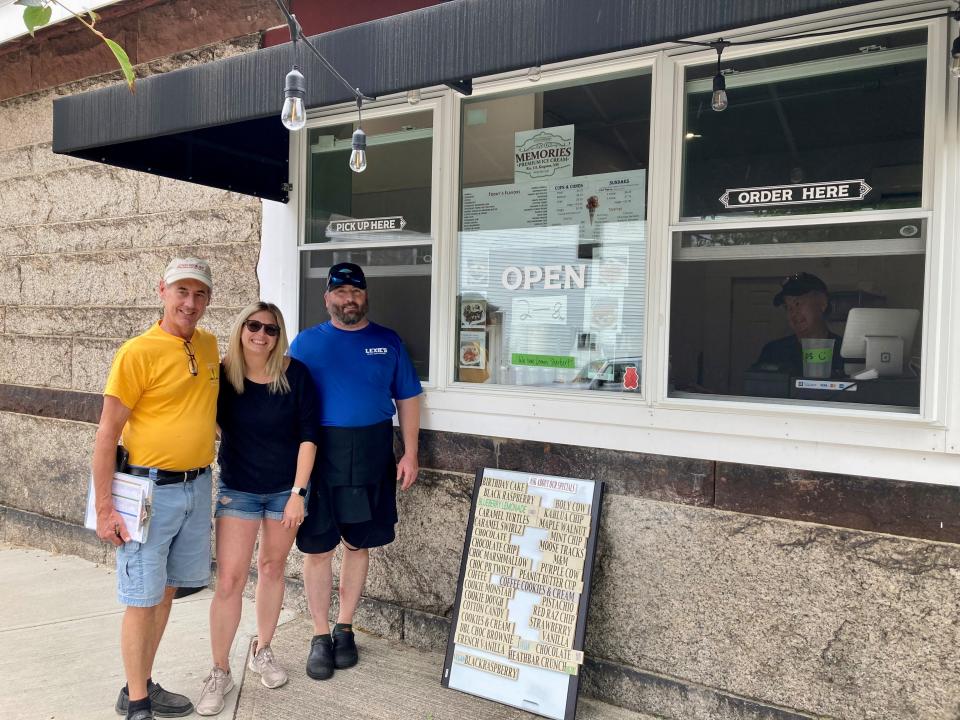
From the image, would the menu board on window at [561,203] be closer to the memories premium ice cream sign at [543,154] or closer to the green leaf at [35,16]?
the memories premium ice cream sign at [543,154]

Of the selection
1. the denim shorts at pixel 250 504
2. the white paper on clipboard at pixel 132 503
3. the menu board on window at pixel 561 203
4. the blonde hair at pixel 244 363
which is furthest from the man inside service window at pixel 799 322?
the white paper on clipboard at pixel 132 503

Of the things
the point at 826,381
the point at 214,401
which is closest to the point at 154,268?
the point at 214,401

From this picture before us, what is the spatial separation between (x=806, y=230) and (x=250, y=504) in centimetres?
275

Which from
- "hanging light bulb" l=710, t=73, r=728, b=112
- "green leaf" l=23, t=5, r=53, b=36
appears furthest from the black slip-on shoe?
"hanging light bulb" l=710, t=73, r=728, b=112

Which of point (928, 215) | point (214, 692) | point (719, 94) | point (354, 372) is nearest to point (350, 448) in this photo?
point (354, 372)

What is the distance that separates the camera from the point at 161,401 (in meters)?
3.19

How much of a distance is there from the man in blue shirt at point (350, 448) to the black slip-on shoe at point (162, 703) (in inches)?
23.9

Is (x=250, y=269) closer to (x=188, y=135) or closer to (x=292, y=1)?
(x=188, y=135)

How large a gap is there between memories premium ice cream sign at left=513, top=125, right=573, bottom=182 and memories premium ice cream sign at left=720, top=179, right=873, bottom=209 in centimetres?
86

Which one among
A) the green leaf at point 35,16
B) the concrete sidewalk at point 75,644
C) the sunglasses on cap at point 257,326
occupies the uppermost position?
the green leaf at point 35,16

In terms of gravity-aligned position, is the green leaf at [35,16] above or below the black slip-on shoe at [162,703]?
above

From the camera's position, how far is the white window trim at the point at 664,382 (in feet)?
9.48

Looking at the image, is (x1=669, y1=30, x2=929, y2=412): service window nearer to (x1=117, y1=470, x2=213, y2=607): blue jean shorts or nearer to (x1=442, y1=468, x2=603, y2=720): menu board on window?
(x1=442, y1=468, x2=603, y2=720): menu board on window

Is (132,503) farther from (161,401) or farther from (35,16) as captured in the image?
(35,16)
